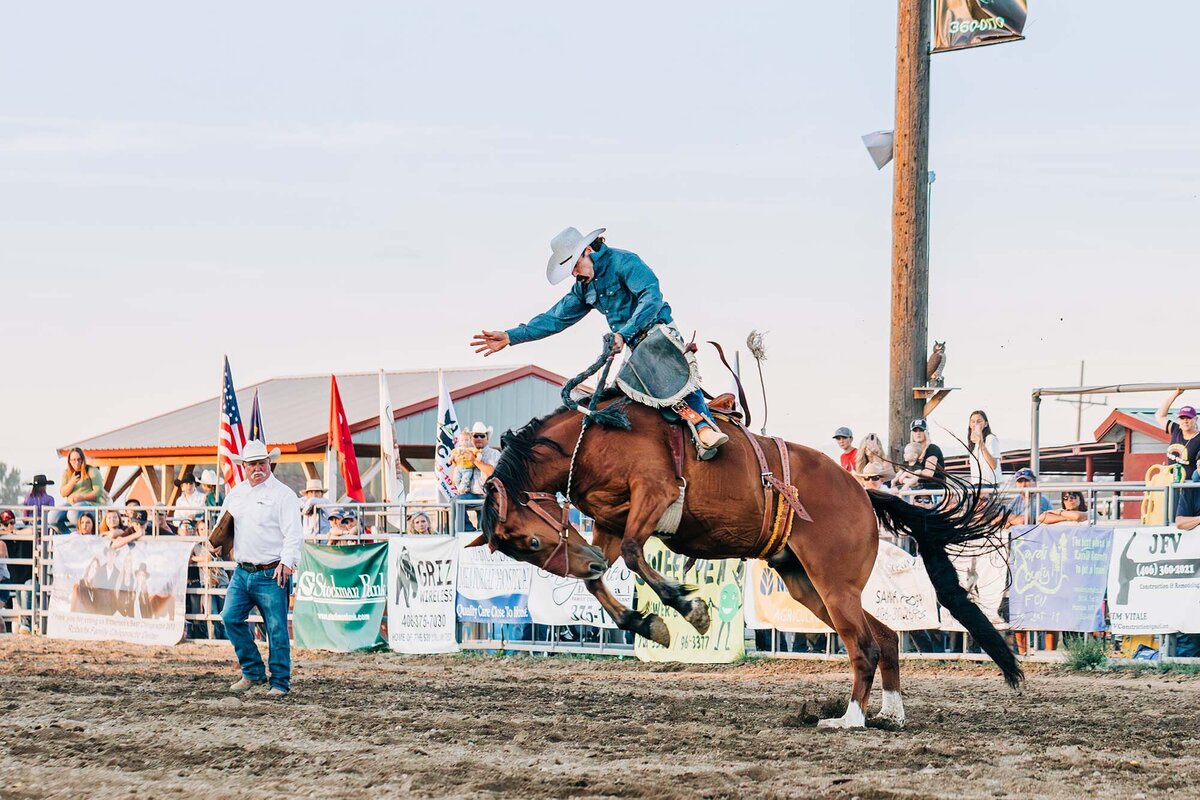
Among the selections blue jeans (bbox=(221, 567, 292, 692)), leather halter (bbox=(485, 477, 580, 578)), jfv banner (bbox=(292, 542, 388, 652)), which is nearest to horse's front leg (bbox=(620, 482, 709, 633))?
leather halter (bbox=(485, 477, 580, 578))

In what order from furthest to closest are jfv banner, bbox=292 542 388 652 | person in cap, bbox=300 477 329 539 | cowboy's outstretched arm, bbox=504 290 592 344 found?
person in cap, bbox=300 477 329 539 < jfv banner, bbox=292 542 388 652 < cowboy's outstretched arm, bbox=504 290 592 344

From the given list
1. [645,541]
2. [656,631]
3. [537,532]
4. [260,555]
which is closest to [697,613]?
[656,631]

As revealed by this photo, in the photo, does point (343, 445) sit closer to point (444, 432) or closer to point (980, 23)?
point (444, 432)

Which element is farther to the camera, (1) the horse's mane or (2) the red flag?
(2) the red flag

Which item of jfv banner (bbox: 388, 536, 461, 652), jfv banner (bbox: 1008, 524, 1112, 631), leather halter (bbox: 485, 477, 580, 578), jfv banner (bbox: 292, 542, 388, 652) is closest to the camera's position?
leather halter (bbox: 485, 477, 580, 578)

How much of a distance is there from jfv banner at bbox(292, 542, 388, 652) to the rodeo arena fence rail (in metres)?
0.02

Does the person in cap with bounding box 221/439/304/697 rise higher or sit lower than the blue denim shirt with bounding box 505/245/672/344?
lower

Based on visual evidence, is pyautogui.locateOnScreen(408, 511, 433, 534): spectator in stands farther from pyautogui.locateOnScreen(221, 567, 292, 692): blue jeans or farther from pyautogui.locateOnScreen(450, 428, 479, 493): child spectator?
pyautogui.locateOnScreen(221, 567, 292, 692): blue jeans

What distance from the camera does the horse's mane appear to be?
9.19 meters

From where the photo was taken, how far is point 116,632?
18359mm

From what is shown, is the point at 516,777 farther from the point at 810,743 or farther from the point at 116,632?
the point at 116,632

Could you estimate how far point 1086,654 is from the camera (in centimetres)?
1292

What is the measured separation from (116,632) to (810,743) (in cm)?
1234

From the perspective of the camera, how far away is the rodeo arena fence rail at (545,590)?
12938 millimetres
